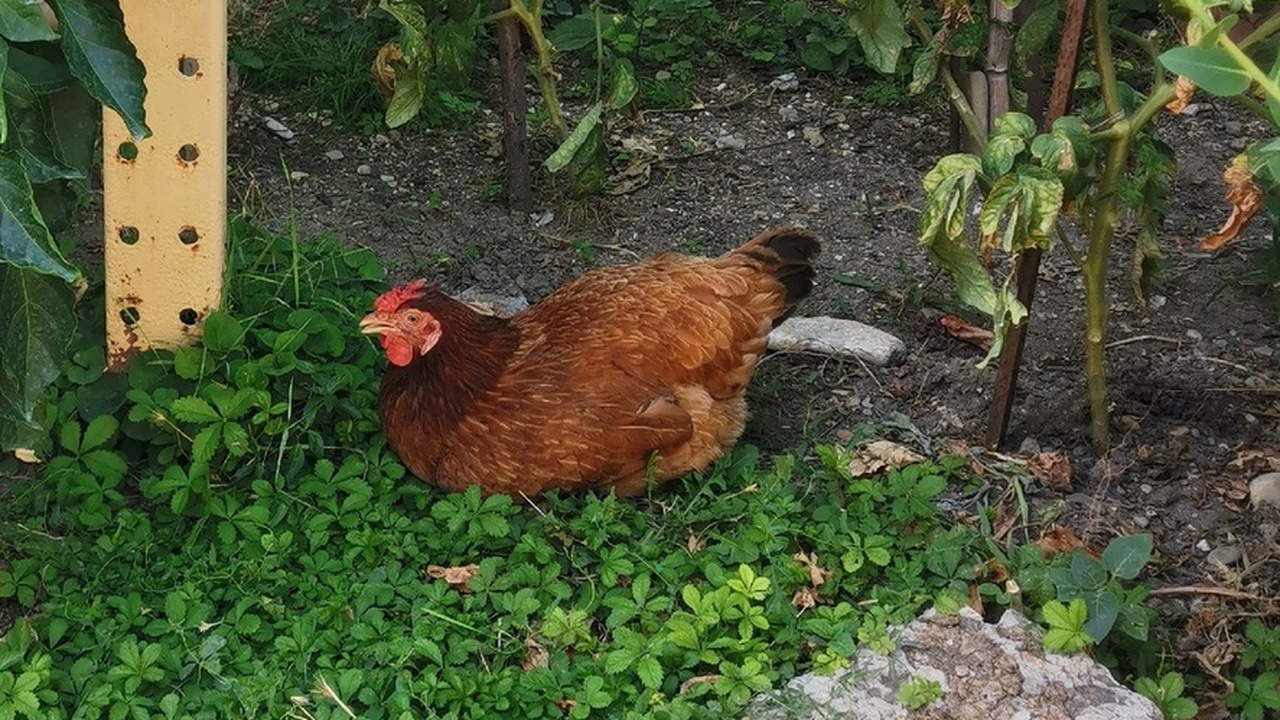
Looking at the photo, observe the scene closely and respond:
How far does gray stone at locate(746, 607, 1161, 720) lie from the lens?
9.25 ft

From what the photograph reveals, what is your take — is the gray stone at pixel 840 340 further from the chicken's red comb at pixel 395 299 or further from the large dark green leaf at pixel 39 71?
the large dark green leaf at pixel 39 71

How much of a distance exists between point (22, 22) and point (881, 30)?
88.3 inches

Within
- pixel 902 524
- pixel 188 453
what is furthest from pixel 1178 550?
pixel 188 453

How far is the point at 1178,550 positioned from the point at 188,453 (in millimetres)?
2400

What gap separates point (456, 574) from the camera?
3.25 metres

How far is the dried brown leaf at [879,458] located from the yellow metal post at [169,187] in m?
1.68

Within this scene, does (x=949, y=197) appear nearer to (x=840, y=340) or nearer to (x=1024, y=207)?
(x=1024, y=207)

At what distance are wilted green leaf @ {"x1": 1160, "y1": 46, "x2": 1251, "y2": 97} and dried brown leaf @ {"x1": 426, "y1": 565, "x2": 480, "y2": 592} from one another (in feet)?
6.52

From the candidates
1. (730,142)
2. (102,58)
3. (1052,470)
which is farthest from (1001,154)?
(730,142)

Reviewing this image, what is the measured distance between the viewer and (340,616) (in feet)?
10.1

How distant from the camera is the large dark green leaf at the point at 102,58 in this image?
2.46 m

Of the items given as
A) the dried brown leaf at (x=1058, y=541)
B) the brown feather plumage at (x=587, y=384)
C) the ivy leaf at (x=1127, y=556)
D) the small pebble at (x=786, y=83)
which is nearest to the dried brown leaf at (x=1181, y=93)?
the ivy leaf at (x=1127, y=556)

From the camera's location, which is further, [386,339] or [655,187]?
[655,187]

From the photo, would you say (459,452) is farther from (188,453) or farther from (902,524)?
(902,524)
